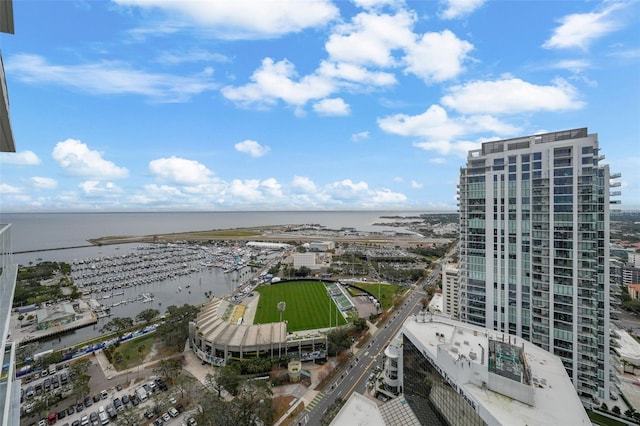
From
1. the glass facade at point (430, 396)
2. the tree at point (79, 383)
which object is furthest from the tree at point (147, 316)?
the glass facade at point (430, 396)

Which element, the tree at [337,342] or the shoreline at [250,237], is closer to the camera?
the tree at [337,342]

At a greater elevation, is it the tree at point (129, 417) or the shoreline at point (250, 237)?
the shoreline at point (250, 237)

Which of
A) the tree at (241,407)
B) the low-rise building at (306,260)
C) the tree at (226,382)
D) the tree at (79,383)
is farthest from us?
the low-rise building at (306,260)

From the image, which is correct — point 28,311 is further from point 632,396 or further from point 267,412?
point 632,396

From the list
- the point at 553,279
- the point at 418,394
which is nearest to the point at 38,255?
the point at 418,394

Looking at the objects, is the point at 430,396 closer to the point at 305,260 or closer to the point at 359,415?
the point at 359,415

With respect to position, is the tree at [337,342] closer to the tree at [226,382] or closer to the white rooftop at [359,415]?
the tree at [226,382]

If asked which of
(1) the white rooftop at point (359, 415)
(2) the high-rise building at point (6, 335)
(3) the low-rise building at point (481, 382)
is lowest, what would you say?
(1) the white rooftop at point (359, 415)

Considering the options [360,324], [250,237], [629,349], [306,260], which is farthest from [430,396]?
[250,237]
